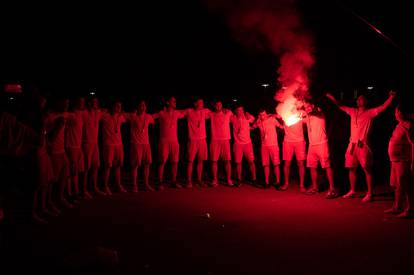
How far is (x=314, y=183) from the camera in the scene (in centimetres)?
1016

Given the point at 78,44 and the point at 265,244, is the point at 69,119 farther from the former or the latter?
the point at 78,44

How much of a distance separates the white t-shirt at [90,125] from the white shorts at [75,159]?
482 millimetres

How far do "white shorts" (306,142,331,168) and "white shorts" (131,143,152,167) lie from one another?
4.45 m

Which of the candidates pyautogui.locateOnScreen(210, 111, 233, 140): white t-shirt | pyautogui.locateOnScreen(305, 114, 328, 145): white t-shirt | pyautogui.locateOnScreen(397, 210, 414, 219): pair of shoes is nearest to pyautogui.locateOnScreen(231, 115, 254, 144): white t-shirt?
pyautogui.locateOnScreen(210, 111, 233, 140): white t-shirt

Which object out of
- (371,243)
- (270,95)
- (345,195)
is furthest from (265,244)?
(270,95)

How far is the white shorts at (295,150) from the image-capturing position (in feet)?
34.2

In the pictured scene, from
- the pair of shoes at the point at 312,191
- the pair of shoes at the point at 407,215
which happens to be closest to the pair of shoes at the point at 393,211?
the pair of shoes at the point at 407,215

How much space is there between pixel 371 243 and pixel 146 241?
3.58 meters

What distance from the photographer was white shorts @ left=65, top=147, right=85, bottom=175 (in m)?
9.21

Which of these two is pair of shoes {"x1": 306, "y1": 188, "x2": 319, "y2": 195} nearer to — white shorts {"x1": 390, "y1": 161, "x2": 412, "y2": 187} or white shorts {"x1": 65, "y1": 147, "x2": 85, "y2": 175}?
white shorts {"x1": 390, "y1": 161, "x2": 412, "y2": 187}

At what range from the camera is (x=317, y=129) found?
9914 mm

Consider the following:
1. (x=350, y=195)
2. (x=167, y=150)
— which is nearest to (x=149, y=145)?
(x=167, y=150)

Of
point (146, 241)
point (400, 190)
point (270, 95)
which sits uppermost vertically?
point (270, 95)

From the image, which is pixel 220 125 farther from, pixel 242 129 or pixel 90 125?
pixel 90 125
